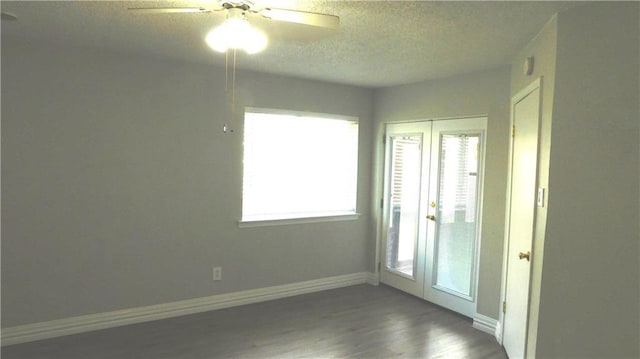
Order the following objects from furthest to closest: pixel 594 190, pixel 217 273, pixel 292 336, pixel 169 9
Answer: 1. pixel 217 273
2. pixel 292 336
3. pixel 594 190
4. pixel 169 9

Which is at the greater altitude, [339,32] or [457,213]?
[339,32]

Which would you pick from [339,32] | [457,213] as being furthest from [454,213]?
[339,32]

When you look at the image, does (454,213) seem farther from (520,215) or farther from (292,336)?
(292,336)

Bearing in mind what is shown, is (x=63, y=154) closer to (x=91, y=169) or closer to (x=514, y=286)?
(x=91, y=169)

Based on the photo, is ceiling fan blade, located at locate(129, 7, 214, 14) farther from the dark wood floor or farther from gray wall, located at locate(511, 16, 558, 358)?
the dark wood floor

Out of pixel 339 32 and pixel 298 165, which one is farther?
pixel 298 165

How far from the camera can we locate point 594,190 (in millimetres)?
2188

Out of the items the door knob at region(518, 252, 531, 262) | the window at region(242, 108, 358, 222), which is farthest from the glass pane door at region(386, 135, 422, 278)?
the door knob at region(518, 252, 531, 262)

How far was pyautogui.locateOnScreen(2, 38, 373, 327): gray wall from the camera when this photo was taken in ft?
10.3

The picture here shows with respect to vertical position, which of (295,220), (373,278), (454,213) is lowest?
(373,278)

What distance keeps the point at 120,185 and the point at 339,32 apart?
2248 mm

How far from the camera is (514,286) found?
3006mm

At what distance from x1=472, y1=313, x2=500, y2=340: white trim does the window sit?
1.80 meters

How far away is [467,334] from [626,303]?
5.32 ft
